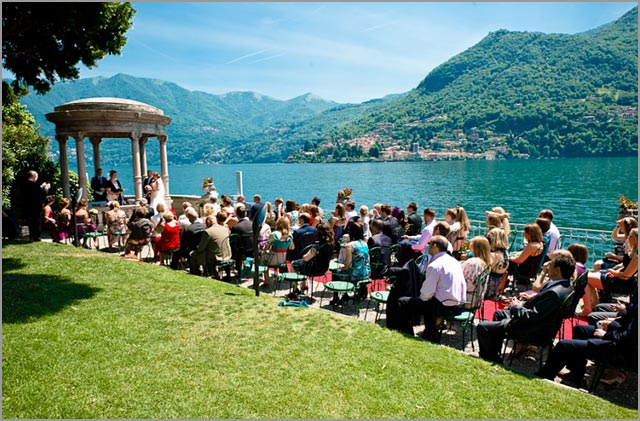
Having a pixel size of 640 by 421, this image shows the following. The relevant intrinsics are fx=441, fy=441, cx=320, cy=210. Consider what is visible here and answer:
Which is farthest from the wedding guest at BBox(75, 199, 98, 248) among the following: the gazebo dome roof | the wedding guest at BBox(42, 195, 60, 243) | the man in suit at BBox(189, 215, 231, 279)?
the man in suit at BBox(189, 215, 231, 279)

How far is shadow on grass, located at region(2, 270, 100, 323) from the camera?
6133mm

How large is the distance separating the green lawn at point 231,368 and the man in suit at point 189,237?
3119 millimetres

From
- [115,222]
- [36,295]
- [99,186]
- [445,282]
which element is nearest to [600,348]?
[445,282]

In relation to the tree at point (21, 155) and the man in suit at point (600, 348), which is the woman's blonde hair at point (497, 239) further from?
the tree at point (21, 155)

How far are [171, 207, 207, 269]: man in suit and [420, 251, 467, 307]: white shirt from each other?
584cm

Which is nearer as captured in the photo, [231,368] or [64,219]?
[231,368]

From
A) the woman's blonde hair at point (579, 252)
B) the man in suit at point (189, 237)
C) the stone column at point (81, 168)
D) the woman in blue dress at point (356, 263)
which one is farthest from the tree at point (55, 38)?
the woman's blonde hair at point (579, 252)

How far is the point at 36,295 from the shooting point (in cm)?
691

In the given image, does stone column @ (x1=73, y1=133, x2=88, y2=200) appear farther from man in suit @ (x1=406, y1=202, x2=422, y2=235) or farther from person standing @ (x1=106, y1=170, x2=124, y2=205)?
man in suit @ (x1=406, y1=202, x2=422, y2=235)

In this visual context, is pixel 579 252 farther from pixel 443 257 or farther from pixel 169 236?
pixel 169 236

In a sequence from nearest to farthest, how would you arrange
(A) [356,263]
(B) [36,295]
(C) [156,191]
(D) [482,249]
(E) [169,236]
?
1. (D) [482,249]
2. (B) [36,295]
3. (A) [356,263]
4. (E) [169,236]
5. (C) [156,191]

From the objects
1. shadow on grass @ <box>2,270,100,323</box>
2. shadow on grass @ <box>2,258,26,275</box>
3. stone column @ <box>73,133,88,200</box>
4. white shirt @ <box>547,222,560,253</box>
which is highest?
stone column @ <box>73,133,88,200</box>

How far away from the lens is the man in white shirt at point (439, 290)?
5938 mm

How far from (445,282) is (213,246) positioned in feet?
17.2
